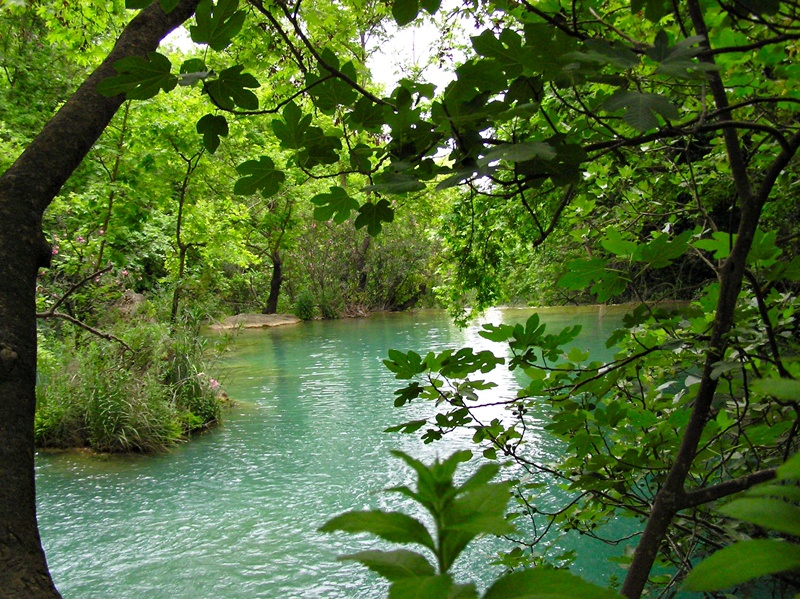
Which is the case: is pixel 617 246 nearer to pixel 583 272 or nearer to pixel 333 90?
pixel 583 272

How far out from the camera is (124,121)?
6508 millimetres

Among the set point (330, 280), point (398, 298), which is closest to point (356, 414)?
point (330, 280)

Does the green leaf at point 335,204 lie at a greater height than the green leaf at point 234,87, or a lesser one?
lesser

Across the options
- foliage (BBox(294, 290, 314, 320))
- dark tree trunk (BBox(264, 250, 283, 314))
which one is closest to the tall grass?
dark tree trunk (BBox(264, 250, 283, 314))

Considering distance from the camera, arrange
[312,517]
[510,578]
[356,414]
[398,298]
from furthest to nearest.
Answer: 1. [398,298]
2. [356,414]
3. [312,517]
4. [510,578]

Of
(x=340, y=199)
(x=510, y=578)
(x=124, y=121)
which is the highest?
(x=124, y=121)

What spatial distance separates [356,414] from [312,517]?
280 cm

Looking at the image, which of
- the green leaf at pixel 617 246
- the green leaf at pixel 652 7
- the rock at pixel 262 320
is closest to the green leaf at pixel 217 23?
the green leaf at pixel 652 7

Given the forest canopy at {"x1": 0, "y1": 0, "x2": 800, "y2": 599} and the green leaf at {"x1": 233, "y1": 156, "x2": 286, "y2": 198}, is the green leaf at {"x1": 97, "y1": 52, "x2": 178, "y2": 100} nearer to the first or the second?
the forest canopy at {"x1": 0, "y1": 0, "x2": 800, "y2": 599}

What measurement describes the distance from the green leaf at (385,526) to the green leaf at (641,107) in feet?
1.48

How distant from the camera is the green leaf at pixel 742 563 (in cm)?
25

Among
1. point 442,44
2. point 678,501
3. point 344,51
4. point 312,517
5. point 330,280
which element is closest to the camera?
point 678,501

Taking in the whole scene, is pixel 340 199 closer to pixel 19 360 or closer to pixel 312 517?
pixel 19 360

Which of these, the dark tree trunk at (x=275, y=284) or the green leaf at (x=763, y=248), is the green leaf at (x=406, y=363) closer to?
the green leaf at (x=763, y=248)
